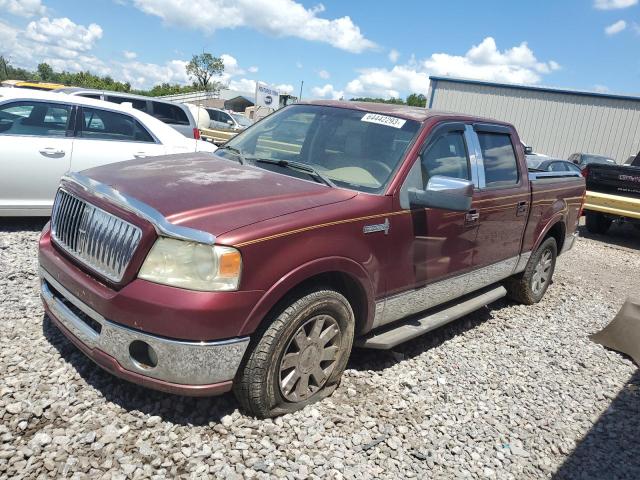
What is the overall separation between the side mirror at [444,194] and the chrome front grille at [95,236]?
72.4 inches

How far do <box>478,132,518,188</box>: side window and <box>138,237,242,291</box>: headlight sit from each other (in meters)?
2.74

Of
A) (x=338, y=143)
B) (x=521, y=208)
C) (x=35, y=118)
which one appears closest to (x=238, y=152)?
(x=338, y=143)

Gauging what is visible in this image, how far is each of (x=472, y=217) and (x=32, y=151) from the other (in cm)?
490

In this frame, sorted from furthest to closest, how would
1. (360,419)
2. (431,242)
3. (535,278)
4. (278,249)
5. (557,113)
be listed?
(557,113)
(535,278)
(431,242)
(360,419)
(278,249)

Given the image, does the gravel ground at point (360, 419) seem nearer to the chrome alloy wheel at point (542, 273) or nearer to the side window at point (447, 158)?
the chrome alloy wheel at point (542, 273)

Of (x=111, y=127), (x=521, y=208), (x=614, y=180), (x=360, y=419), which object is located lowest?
(x=360, y=419)

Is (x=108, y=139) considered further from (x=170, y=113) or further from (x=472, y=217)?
(x=170, y=113)

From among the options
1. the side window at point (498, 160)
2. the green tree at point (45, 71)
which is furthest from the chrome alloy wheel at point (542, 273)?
the green tree at point (45, 71)

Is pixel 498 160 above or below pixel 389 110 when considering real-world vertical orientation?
below

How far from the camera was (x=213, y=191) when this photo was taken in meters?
2.99

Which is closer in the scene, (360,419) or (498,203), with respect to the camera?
(360,419)

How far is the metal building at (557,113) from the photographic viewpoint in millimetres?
26359

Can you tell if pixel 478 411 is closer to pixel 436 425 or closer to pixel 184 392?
pixel 436 425

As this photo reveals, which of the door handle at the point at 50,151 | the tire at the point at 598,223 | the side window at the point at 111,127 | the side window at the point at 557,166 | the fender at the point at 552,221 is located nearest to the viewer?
the fender at the point at 552,221
